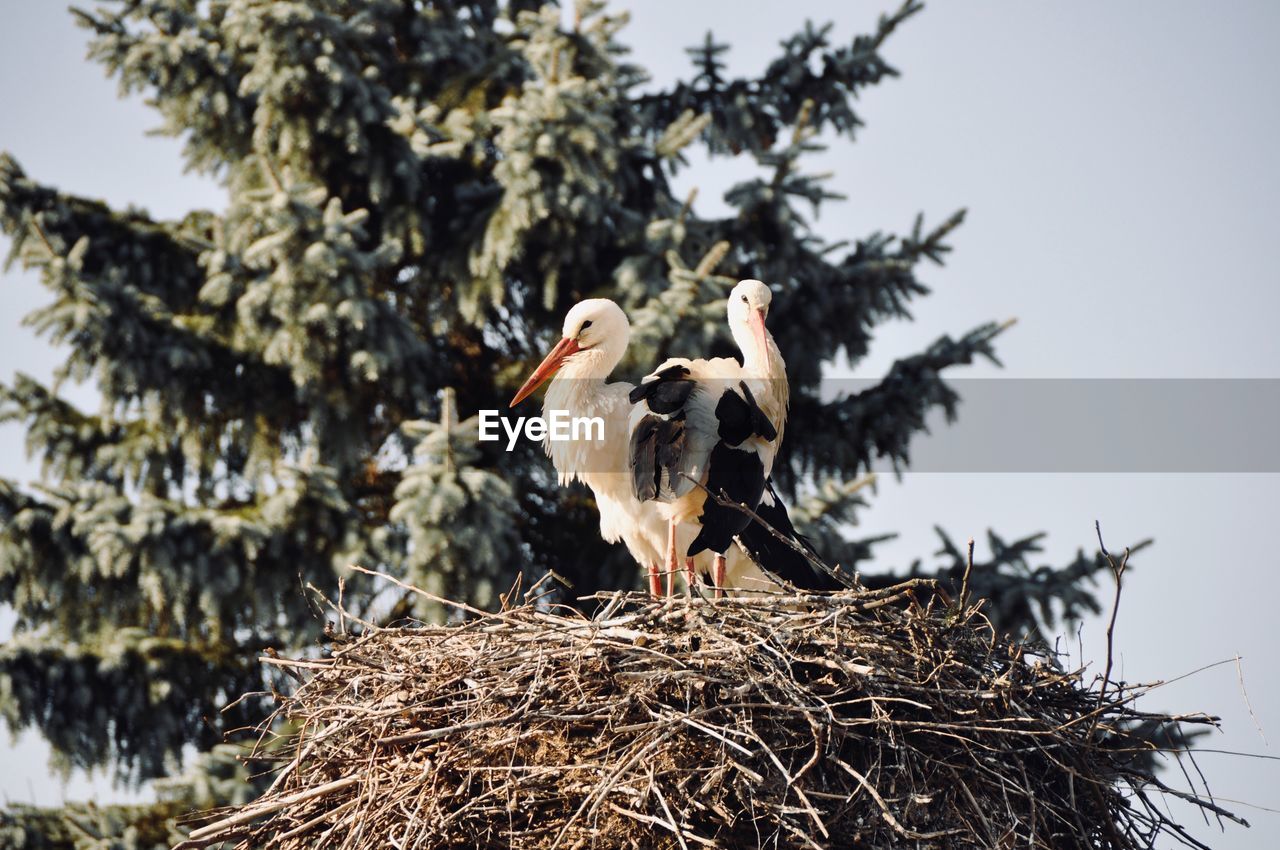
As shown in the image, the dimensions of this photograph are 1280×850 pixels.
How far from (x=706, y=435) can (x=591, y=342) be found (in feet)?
2.29

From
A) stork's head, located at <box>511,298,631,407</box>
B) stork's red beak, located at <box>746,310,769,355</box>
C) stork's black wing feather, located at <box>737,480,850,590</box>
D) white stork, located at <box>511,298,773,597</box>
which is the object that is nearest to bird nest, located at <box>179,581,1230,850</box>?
stork's black wing feather, located at <box>737,480,850,590</box>

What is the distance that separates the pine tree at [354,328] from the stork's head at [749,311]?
9.45ft

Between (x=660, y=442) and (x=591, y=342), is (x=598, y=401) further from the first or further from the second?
(x=660, y=442)

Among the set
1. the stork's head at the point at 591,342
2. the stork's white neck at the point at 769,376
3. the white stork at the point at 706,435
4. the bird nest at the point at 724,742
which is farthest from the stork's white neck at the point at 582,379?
the bird nest at the point at 724,742

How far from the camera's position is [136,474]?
907cm

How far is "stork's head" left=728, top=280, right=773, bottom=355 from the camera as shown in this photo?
4.89 meters

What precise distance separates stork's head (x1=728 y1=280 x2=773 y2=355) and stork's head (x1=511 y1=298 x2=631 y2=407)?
36cm

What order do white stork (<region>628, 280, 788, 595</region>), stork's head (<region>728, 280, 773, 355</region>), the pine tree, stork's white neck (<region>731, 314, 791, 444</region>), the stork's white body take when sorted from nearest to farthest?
white stork (<region>628, 280, 788, 595</region>)
stork's white neck (<region>731, 314, 791, 444</region>)
stork's head (<region>728, 280, 773, 355</region>)
the stork's white body
the pine tree

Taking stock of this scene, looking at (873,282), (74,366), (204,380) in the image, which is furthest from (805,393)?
(74,366)

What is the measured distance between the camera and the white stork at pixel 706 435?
4578 mm

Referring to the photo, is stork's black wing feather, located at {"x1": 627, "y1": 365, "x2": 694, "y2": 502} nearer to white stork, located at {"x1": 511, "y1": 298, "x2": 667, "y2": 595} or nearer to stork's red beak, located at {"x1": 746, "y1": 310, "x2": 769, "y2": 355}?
stork's red beak, located at {"x1": 746, "y1": 310, "x2": 769, "y2": 355}

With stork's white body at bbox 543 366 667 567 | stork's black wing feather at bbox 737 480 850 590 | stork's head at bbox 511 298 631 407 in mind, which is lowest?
stork's black wing feather at bbox 737 480 850 590

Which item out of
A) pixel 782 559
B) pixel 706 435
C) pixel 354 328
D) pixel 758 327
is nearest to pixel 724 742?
pixel 782 559

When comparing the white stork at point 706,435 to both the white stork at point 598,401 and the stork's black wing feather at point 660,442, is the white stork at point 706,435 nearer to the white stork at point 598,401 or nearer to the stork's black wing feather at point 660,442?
the stork's black wing feather at point 660,442
